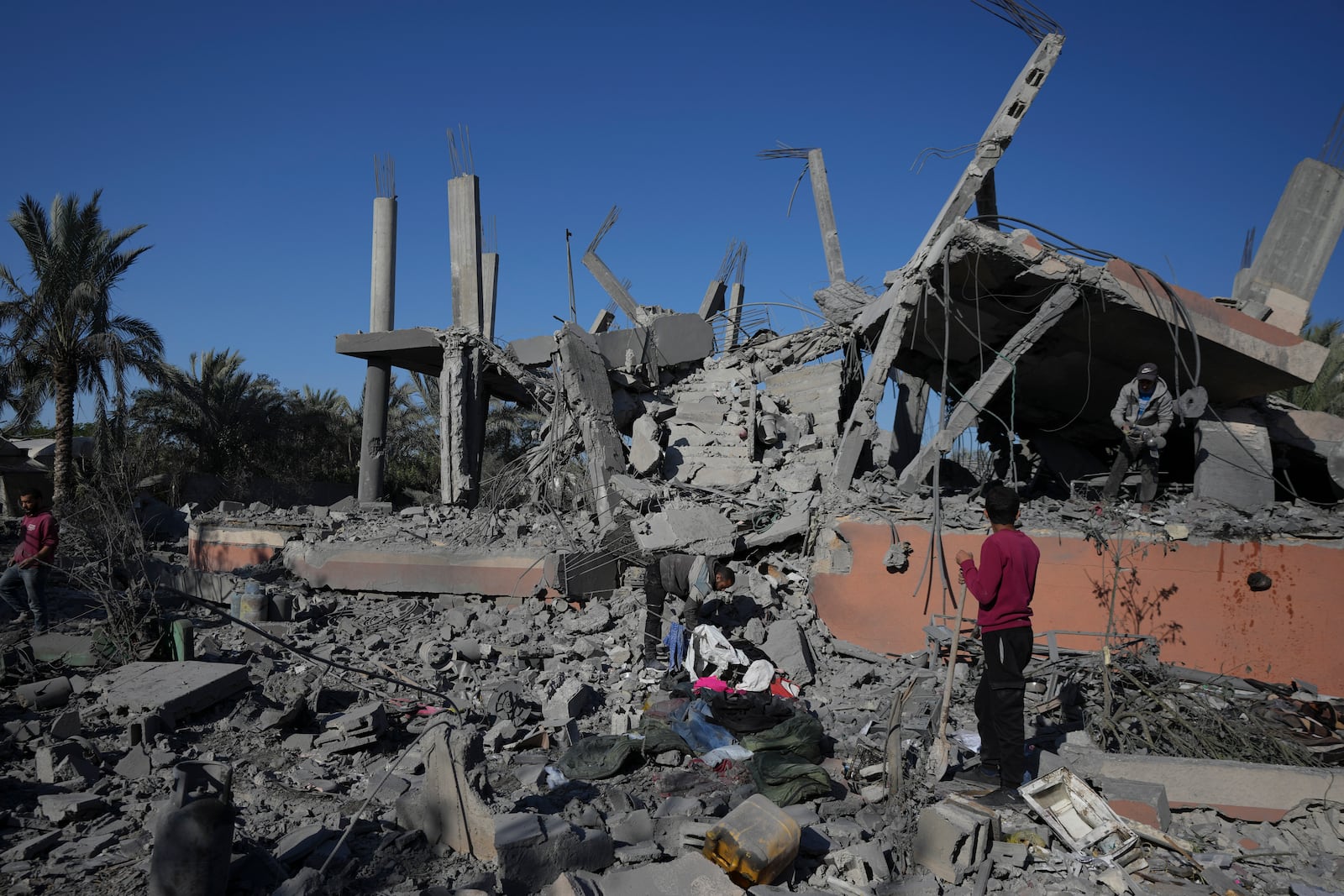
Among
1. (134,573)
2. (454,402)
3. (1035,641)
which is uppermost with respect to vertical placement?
(454,402)

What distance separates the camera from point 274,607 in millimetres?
8312

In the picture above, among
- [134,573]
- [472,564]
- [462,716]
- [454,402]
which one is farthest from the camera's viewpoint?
[454,402]

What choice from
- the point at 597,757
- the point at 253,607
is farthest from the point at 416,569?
the point at 597,757

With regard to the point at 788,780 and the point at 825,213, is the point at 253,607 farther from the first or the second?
the point at 825,213

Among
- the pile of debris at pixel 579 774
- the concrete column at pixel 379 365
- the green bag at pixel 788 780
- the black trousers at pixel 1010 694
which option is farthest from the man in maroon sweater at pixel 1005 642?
the concrete column at pixel 379 365

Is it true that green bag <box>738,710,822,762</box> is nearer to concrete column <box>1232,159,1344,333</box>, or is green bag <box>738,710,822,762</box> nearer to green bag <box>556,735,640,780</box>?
green bag <box>556,735,640,780</box>

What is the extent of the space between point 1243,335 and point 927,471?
126 inches

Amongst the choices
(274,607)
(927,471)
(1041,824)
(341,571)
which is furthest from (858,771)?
(341,571)

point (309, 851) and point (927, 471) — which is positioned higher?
point (927, 471)

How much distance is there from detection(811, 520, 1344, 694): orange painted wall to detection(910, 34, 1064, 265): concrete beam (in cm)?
366

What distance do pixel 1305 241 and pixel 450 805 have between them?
1003 centimetres

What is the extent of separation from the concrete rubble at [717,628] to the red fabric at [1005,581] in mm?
772

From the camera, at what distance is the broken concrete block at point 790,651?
6.96 meters

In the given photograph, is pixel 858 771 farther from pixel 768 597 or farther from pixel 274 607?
pixel 274 607
